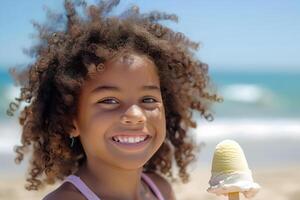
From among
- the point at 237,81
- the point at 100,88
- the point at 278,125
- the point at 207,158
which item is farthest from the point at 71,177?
the point at 237,81

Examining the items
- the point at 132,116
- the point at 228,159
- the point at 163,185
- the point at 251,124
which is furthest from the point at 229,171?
the point at 251,124

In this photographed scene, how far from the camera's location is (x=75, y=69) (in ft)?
10.3

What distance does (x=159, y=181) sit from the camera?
3.76 metres

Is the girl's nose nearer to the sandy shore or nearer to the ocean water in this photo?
the ocean water

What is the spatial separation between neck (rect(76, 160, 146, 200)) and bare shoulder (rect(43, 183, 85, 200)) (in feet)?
0.28

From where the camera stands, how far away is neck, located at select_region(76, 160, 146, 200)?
3.17 m

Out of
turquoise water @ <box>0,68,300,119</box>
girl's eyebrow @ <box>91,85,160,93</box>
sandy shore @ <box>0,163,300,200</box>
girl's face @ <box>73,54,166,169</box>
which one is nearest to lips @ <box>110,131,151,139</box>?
girl's face @ <box>73,54,166,169</box>

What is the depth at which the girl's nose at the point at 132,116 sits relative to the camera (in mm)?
2967

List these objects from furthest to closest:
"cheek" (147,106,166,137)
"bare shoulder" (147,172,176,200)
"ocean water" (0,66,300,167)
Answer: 1. "ocean water" (0,66,300,167)
2. "bare shoulder" (147,172,176,200)
3. "cheek" (147,106,166,137)

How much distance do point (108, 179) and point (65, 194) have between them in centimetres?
24

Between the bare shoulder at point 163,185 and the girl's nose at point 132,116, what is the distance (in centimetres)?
83

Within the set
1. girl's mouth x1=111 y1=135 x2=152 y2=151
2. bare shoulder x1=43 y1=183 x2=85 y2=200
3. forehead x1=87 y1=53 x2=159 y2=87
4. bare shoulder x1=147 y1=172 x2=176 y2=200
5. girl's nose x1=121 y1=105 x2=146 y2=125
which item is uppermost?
forehead x1=87 y1=53 x2=159 y2=87

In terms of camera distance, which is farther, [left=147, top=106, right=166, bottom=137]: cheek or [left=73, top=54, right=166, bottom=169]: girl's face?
[left=147, top=106, right=166, bottom=137]: cheek

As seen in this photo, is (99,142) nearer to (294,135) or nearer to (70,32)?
(70,32)
